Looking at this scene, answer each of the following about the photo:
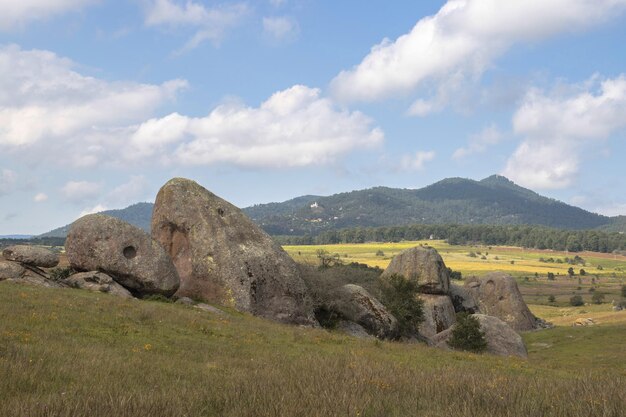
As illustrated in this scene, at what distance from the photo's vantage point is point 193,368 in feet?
44.7

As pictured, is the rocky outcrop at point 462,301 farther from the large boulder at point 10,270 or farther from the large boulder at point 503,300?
the large boulder at point 10,270

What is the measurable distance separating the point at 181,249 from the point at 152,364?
98.1ft

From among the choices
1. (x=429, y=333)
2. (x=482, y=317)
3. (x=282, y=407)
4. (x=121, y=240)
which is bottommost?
(x=429, y=333)

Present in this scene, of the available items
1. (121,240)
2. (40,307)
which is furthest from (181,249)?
(40,307)

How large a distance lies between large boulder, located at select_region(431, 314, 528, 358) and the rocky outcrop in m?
30.1

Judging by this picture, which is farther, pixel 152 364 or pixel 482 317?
pixel 482 317

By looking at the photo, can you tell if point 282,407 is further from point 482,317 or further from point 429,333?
point 429,333

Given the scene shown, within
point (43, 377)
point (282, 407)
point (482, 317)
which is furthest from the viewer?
point (482, 317)

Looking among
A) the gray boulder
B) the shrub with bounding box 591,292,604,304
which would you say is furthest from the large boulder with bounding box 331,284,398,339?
the shrub with bounding box 591,292,604,304

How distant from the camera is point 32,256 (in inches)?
1378

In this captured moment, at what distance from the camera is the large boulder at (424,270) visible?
7150cm

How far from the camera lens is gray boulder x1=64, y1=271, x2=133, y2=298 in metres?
33.8

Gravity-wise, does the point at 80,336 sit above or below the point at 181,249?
below

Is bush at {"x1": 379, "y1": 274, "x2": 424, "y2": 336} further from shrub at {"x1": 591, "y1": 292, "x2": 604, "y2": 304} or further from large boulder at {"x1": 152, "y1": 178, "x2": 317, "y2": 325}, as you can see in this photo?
shrub at {"x1": 591, "y1": 292, "x2": 604, "y2": 304}
